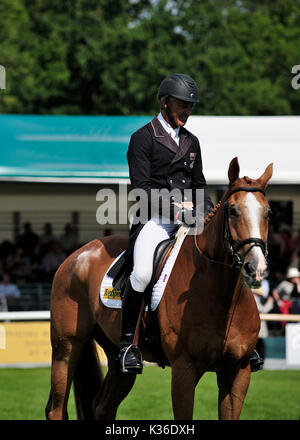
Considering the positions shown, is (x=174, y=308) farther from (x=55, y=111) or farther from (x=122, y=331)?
(x=55, y=111)

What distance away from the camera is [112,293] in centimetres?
573

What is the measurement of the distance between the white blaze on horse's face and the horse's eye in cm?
7

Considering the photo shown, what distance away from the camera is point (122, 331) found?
5359 millimetres

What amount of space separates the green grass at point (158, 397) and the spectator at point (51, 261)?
10.8 feet

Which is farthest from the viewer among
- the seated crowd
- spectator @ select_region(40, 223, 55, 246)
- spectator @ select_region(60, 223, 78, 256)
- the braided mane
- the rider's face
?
spectator @ select_region(60, 223, 78, 256)

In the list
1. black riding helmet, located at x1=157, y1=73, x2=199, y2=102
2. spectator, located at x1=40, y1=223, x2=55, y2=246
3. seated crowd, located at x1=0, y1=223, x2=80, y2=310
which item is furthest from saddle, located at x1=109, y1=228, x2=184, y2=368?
spectator, located at x1=40, y1=223, x2=55, y2=246

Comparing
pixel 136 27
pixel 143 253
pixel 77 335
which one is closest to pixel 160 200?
pixel 143 253

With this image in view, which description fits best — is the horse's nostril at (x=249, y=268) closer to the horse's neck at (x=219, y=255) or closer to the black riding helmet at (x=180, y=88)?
the horse's neck at (x=219, y=255)

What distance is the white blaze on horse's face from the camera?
4.20m

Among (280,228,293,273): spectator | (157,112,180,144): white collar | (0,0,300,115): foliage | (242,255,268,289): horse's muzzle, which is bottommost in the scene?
(242,255,268,289): horse's muzzle

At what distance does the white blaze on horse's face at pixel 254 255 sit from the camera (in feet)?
13.8

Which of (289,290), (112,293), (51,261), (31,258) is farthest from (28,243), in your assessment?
(112,293)

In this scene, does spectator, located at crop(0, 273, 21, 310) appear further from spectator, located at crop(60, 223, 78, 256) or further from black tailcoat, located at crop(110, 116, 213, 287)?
black tailcoat, located at crop(110, 116, 213, 287)

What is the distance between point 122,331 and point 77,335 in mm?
882
